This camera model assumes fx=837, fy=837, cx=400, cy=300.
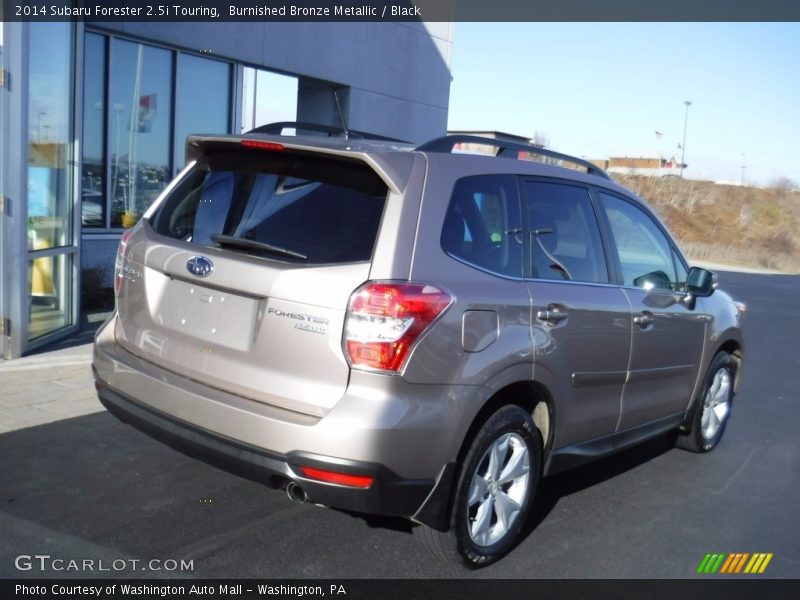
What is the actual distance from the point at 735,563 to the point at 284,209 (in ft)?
9.67

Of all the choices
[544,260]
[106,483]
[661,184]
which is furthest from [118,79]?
[661,184]

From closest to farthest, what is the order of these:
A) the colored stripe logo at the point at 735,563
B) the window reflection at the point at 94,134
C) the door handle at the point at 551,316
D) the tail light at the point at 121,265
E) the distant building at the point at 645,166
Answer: the door handle at the point at 551,316, the tail light at the point at 121,265, the colored stripe logo at the point at 735,563, the window reflection at the point at 94,134, the distant building at the point at 645,166

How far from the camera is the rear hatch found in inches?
134

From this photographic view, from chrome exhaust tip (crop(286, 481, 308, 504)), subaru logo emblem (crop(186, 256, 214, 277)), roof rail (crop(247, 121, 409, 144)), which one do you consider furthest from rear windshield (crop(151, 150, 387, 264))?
chrome exhaust tip (crop(286, 481, 308, 504))

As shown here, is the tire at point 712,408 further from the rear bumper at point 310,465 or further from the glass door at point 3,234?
the glass door at point 3,234

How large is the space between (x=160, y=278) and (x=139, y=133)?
7527 mm

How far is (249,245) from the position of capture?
3680 millimetres

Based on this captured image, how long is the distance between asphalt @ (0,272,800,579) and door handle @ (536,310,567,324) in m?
1.20

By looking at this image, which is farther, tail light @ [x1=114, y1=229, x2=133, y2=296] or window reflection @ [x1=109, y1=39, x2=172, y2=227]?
window reflection @ [x1=109, y1=39, x2=172, y2=227]

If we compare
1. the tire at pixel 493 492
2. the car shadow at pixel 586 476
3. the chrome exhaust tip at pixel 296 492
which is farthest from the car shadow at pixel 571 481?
the chrome exhaust tip at pixel 296 492

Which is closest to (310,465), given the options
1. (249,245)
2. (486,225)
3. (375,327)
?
(375,327)

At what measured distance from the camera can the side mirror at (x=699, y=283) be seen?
5543 millimetres

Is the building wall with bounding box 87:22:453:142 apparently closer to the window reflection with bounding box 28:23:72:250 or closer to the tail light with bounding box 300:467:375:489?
the window reflection with bounding box 28:23:72:250

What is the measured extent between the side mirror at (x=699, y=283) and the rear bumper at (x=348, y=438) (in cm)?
258
